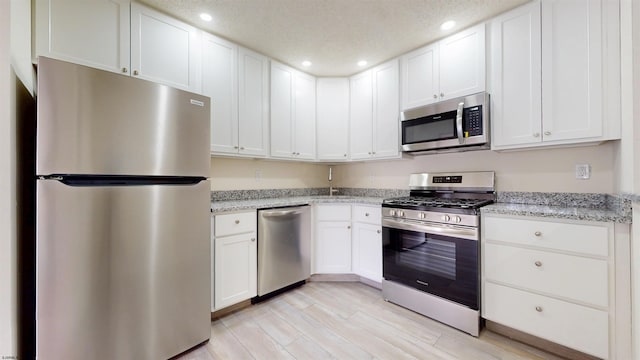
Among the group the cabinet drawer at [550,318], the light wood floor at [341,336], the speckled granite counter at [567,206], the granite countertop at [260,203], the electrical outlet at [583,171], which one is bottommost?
the light wood floor at [341,336]

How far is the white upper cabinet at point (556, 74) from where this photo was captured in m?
1.60

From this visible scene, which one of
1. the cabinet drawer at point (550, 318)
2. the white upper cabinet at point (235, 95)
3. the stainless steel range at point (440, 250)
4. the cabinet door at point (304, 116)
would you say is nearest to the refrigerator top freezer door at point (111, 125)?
the white upper cabinet at point (235, 95)

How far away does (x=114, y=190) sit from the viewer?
1354 millimetres

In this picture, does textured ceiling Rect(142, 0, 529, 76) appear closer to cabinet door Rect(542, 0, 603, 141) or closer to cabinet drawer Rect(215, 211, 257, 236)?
cabinet door Rect(542, 0, 603, 141)

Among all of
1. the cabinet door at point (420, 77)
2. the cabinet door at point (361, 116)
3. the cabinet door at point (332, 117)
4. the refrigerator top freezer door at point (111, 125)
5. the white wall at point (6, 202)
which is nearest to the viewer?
the white wall at point (6, 202)

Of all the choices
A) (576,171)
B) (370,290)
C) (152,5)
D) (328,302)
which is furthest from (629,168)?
(152,5)

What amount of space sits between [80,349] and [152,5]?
2.33m

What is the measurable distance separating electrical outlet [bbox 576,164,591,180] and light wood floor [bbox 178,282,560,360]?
132 cm

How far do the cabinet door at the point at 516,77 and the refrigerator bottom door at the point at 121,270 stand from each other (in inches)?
94.9

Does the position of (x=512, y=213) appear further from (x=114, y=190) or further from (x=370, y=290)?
(x=114, y=190)

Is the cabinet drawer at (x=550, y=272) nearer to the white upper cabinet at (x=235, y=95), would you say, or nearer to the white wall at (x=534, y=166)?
the white wall at (x=534, y=166)

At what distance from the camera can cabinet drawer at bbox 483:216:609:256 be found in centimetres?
147

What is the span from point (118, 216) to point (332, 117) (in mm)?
2453

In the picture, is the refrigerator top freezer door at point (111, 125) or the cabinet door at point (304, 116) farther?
the cabinet door at point (304, 116)
